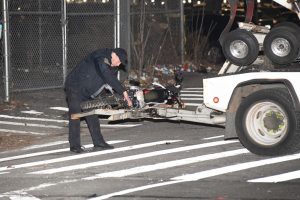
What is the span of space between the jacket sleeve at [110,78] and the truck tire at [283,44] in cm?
212

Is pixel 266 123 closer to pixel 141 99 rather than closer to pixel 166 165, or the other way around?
pixel 166 165

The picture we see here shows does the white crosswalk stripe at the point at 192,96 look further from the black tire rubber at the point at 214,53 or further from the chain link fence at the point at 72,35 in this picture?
the black tire rubber at the point at 214,53

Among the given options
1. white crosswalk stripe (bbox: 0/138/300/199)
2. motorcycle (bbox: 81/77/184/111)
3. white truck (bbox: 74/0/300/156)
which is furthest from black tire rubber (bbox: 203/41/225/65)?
white truck (bbox: 74/0/300/156)

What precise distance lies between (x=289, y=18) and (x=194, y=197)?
17.6 metres

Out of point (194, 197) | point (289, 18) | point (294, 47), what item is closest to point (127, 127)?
point (294, 47)

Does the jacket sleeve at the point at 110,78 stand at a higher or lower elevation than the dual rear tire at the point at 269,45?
lower

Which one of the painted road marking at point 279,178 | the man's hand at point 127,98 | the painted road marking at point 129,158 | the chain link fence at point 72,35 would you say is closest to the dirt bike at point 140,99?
the man's hand at point 127,98

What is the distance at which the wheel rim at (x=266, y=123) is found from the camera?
9867mm

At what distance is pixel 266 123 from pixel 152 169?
5.72 feet

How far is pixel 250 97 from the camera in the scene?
10000mm

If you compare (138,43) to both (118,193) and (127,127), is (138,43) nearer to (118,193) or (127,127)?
(127,127)

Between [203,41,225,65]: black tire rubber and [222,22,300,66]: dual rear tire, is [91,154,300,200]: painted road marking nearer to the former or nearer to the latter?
[222,22,300,66]: dual rear tire

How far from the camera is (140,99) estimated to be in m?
11.1

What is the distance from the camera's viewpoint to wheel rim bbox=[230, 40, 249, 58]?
10.3m
